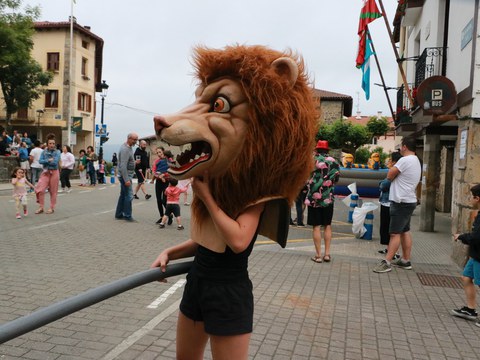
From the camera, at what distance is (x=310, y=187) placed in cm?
696

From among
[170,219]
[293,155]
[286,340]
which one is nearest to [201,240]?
[293,155]

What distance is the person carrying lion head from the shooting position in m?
1.88

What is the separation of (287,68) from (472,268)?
11.6 ft

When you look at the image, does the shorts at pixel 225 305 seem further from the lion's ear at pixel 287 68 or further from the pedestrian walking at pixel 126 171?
the pedestrian walking at pixel 126 171

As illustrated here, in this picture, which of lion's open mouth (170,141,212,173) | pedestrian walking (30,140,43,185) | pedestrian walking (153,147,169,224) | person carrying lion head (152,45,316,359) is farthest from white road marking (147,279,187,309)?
pedestrian walking (30,140,43,185)

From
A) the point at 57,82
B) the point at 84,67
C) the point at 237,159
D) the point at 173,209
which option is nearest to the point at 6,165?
the point at 173,209

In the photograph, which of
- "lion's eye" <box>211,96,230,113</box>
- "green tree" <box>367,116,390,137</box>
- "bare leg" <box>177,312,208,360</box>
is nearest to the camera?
"lion's eye" <box>211,96,230,113</box>

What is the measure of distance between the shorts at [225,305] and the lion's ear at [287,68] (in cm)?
92

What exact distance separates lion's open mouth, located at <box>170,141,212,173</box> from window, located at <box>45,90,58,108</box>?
36.9 m

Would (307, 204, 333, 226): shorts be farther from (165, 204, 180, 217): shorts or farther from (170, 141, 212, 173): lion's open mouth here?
(170, 141, 212, 173): lion's open mouth

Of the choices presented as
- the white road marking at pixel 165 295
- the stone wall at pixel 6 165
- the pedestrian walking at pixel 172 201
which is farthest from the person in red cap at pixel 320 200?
the stone wall at pixel 6 165

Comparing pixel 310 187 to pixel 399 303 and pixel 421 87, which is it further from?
pixel 421 87

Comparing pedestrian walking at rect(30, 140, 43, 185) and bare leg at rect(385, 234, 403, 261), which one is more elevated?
pedestrian walking at rect(30, 140, 43, 185)

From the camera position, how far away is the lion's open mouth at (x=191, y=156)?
1.87 m
